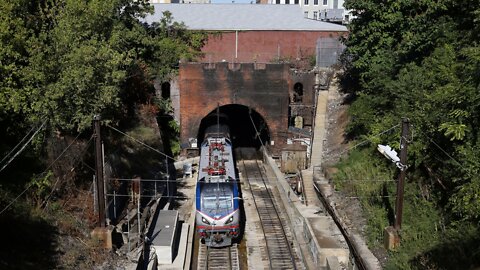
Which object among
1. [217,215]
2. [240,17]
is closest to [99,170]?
[217,215]

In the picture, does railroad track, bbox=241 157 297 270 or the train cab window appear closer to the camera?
railroad track, bbox=241 157 297 270

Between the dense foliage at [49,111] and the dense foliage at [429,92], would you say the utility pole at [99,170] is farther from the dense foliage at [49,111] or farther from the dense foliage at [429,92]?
the dense foliage at [429,92]

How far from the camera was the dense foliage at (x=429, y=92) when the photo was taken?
50.7ft

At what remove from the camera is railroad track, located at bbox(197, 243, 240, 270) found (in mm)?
21359

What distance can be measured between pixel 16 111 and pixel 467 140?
1434cm

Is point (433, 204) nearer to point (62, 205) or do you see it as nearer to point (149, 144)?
point (62, 205)

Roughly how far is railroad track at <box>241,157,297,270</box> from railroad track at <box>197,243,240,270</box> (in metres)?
1.46

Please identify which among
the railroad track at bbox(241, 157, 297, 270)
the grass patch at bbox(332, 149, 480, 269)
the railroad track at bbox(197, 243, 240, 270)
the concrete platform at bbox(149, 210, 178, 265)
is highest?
the grass patch at bbox(332, 149, 480, 269)

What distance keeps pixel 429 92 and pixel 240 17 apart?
28.2m

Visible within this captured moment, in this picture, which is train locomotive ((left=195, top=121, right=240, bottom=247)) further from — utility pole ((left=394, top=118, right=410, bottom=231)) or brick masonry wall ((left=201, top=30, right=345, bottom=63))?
brick masonry wall ((left=201, top=30, right=345, bottom=63))

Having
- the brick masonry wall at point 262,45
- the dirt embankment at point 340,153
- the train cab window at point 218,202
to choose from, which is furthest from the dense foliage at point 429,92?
the brick masonry wall at point 262,45

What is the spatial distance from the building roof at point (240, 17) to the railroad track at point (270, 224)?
14.8m

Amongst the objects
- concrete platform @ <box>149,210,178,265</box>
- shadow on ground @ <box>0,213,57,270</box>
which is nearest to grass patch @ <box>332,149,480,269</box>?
concrete platform @ <box>149,210,178,265</box>

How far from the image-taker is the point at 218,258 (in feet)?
72.6
